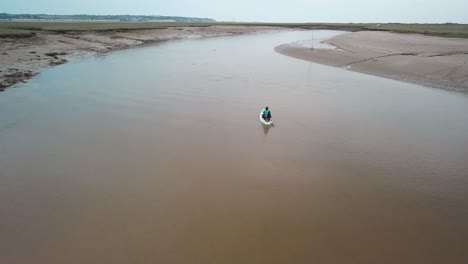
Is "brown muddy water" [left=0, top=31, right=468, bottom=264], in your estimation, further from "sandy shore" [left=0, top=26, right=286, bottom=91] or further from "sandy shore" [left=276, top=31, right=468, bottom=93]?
"sandy shore" [left=0, top=26, right=286, bottom=91]

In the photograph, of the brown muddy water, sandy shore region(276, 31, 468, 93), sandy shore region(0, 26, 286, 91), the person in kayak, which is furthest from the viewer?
sandy shore region(0, 26, 286, 91)

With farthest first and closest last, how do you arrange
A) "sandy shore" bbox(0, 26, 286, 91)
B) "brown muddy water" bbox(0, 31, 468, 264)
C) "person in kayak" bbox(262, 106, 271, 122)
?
"sandy shore" bbox(0, 26, 286, 91) → "person in kayak" bbox(262, 106, 271, 122) → "brown muddy water" bbox(0, 31, 468, 264)

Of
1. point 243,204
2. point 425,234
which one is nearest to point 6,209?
point 243,204

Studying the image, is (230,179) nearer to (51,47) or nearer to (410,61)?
(410,61)

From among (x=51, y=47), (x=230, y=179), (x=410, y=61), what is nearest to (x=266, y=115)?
(x=230, y=179)

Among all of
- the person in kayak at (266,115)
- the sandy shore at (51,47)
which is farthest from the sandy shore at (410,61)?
the sandy shore at (51,47)

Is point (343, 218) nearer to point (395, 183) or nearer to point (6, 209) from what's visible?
point (395, 183)

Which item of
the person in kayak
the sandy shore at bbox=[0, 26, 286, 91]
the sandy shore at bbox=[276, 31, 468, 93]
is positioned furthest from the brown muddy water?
the sandy shore at bbox=[0, 26, 286, 91]

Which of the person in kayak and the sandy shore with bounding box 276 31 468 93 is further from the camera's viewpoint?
the sandy shore with bounding box 276 31 468 93
